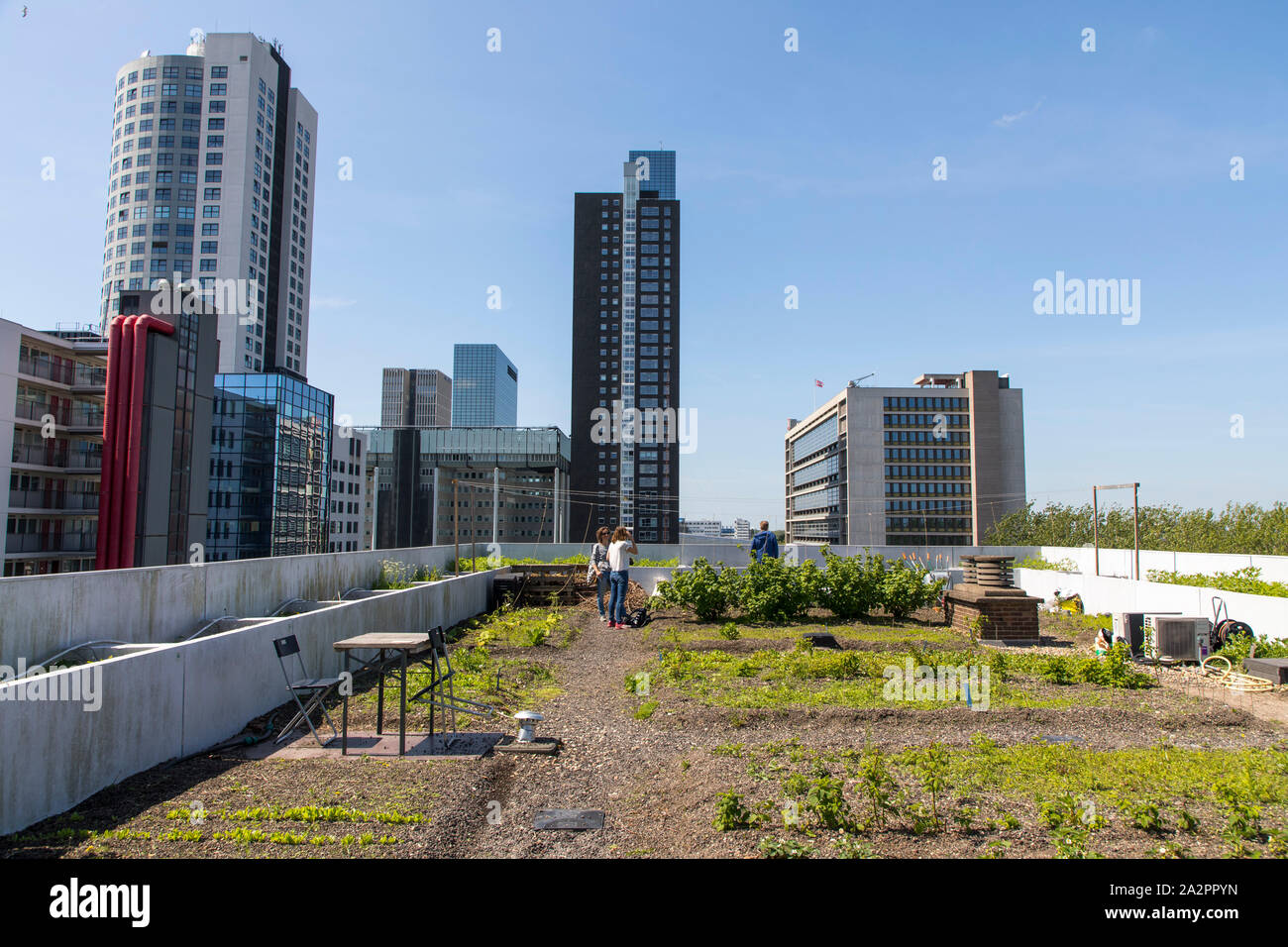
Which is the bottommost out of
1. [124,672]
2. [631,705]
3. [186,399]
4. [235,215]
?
[631,705]

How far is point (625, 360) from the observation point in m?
111

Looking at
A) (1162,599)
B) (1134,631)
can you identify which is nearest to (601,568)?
(1134,631)

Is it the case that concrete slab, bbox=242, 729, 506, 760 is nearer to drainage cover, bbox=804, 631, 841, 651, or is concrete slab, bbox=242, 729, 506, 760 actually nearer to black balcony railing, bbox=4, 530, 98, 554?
Result: drainage cover, bbox=804, 631, 841, 651

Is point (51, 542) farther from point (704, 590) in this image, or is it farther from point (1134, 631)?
point (1134, 631)

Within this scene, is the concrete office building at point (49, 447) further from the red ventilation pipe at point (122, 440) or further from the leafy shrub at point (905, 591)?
the leafy shrub at point (905, 591)

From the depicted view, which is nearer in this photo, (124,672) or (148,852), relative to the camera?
(148,852)

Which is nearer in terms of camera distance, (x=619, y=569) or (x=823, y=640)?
(x=823, y=640)

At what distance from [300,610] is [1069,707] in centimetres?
1115

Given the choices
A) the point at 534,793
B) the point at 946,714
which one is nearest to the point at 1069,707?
the point at 946,714

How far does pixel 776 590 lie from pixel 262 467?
2233 inches

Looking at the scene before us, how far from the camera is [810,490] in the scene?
126 meters

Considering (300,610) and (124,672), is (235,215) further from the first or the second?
(124,672)

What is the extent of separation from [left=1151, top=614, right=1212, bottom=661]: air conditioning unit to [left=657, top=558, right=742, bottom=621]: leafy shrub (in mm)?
7588
